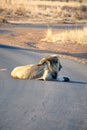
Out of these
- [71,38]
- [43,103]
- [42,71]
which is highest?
[43,103]

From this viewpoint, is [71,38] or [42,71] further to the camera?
[71,38]

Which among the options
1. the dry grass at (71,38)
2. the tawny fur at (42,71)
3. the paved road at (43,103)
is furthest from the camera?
the dry grass at (71,38)

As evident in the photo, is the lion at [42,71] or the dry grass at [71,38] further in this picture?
the dry grass at [71,38]

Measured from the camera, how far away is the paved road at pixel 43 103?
9.05 meters

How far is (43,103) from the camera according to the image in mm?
10891

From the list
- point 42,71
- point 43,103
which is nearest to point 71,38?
point 42,71

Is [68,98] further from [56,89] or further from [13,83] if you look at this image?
[13,83]

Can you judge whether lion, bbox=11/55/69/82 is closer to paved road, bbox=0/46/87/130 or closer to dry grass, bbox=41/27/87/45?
paved road, bbox=0/46/87/130

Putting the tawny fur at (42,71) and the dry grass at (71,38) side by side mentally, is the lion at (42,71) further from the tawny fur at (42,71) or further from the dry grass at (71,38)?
the dry grass at (71,38)

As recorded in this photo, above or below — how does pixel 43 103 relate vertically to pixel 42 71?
above

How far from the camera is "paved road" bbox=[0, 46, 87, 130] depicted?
29.7 feet

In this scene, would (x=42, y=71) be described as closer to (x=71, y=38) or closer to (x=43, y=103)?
(x=43, y=103)

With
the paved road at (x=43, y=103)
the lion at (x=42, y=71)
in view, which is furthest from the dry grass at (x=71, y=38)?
the lion at (x=42, y=71)

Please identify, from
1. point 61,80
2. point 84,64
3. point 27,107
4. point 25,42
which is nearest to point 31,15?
point 25,42
